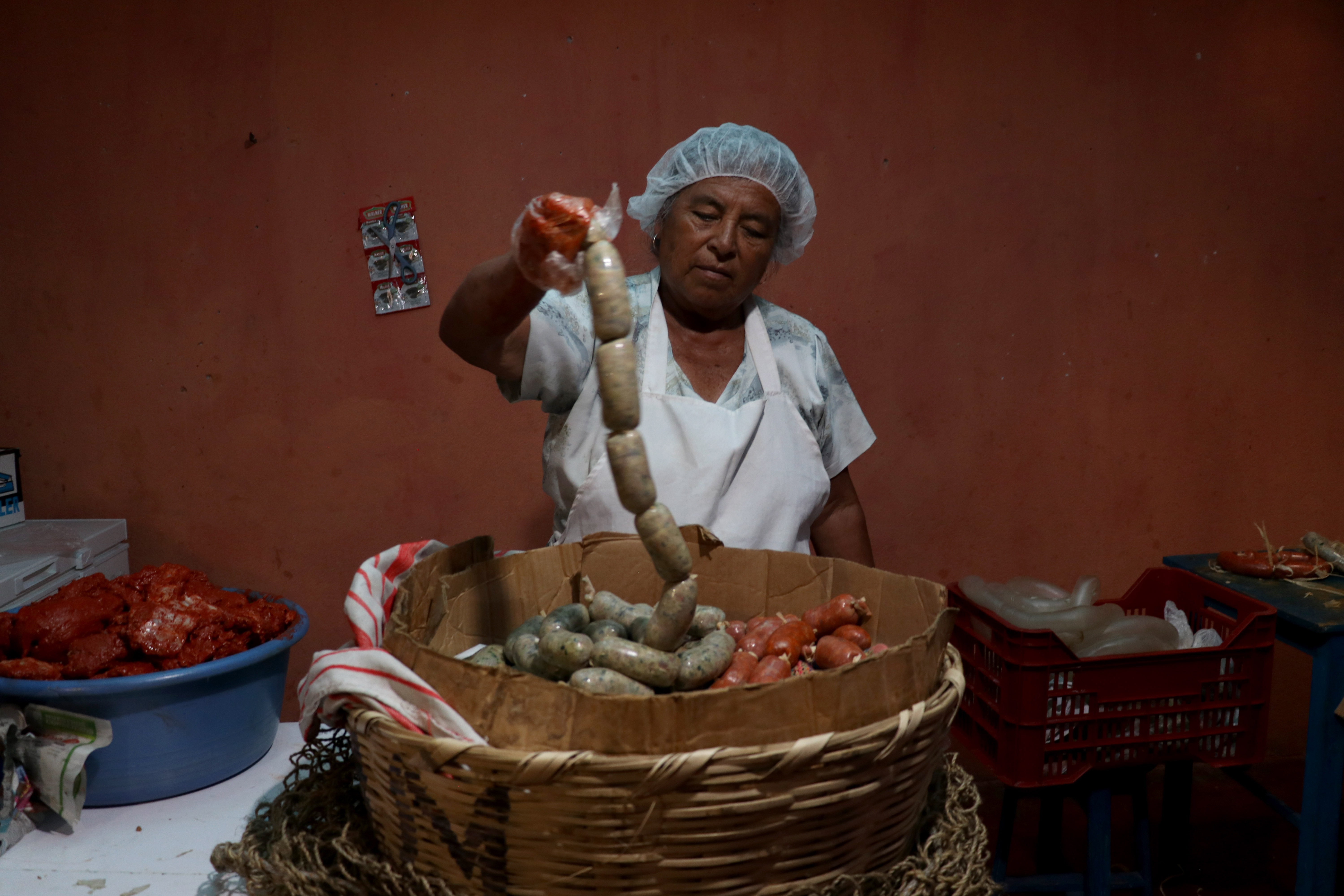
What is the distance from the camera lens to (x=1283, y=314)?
11.5 feet

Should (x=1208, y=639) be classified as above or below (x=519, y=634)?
below

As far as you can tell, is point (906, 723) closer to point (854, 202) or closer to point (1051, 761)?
point (1051, 761)

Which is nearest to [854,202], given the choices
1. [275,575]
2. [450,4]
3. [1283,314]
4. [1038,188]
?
[1038,188]

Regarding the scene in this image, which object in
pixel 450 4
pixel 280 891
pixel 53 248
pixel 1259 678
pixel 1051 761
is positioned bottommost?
pixel 1051 761

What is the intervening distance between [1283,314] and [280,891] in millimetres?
3948

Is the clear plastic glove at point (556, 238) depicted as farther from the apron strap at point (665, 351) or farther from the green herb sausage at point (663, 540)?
the apron strap at point (665, 351)

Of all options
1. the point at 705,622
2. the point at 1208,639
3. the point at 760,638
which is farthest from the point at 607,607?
the point at 1208,639

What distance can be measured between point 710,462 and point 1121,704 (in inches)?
46.7

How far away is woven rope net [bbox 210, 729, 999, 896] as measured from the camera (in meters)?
1.03

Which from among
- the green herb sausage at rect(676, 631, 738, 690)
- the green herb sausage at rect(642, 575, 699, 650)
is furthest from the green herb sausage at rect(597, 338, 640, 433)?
the green herb sausage at rect(676, 631, 738, 690)

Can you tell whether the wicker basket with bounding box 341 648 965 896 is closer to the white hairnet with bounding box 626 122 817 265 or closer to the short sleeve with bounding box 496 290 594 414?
the short sleeve with bounding box 496 290 594 414

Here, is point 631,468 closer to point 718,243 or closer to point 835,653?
point 835,653

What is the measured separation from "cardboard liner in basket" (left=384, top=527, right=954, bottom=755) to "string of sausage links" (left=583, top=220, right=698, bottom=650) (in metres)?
0.23

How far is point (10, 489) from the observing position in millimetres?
2994
